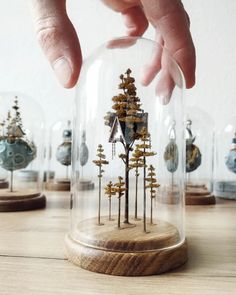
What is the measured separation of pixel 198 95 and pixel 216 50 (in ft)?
0.63

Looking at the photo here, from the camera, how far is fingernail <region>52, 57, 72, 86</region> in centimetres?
57

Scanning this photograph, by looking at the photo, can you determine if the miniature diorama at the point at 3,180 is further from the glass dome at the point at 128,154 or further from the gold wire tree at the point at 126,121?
the gold wire tree at the point at 126,121

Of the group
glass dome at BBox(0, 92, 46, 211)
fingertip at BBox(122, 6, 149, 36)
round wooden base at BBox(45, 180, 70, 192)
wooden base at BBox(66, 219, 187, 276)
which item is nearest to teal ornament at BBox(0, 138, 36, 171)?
glass dome at BBox(0, 92, 46, 211)

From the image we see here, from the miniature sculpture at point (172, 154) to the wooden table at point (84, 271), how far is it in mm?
114

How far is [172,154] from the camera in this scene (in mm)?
720

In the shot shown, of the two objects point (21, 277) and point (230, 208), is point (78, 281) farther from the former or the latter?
point (230, 208)

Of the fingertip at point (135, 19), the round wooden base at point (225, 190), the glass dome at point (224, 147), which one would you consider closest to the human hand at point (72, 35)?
the fingertip at point (135, 19)

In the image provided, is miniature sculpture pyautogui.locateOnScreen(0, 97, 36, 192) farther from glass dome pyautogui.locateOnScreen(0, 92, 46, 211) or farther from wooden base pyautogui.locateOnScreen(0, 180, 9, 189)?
wooden base pyautogui.locateOnScreen(0, 180, 9, 189)

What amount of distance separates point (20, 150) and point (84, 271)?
0.59m

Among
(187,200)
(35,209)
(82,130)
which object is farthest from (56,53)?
(187,200)

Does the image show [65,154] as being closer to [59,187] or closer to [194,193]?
[59,187]

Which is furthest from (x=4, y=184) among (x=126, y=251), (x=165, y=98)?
(x=126, y=251)

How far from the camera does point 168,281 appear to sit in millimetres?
448

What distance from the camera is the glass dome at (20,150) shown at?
2.99 feet
